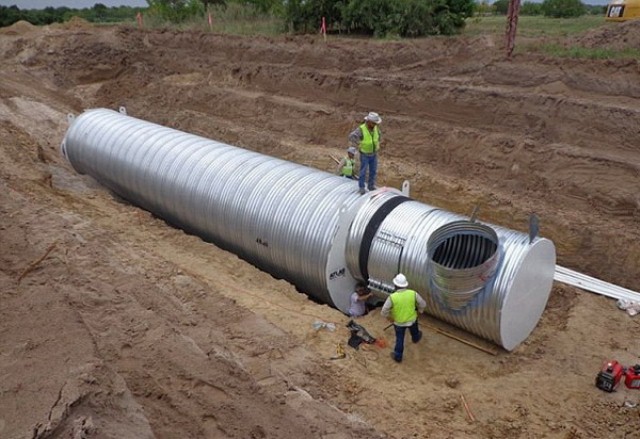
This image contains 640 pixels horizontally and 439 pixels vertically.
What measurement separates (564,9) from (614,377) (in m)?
33.0

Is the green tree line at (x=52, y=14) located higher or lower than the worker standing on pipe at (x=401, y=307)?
higher

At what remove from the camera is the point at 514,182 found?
14.1 meters

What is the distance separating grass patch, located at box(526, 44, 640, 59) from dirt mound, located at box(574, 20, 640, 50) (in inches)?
19.7

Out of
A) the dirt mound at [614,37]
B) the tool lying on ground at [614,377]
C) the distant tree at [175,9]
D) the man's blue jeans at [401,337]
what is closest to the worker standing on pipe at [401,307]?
the man's blue jeans at [401,337]

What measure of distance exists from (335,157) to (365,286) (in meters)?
7.16

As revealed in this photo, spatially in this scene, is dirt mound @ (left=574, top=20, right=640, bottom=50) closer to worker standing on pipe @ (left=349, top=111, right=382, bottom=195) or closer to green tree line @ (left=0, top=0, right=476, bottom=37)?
green tree line @ (left=0, top=0, right=476, bottom=37)

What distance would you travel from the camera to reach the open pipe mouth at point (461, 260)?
26.0 feet

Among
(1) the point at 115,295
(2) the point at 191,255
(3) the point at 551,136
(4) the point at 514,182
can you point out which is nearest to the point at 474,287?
(1) the point at 115,295

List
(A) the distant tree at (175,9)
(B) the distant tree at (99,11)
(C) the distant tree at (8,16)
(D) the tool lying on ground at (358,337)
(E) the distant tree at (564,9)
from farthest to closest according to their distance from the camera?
1. (B) the distant tree at (99,11)
2. (C) the distant tree at (8,16)
3. (A) the distant tree at (175,9)
4. (E) the distant tree at (564,9)
5. (D) the tool lying on ground at (358,337)

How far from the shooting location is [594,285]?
11.0 meters

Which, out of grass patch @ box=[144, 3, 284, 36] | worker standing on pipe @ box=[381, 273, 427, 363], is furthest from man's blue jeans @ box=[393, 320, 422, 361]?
grass patch @ box=[144, 3, 284, 36]

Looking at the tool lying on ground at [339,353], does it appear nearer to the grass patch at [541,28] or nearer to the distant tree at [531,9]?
the grass patch at [541,28]

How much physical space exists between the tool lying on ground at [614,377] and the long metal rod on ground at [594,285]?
9.35 ft

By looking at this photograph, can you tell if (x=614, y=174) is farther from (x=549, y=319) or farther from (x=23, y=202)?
(x=23, y=202)
